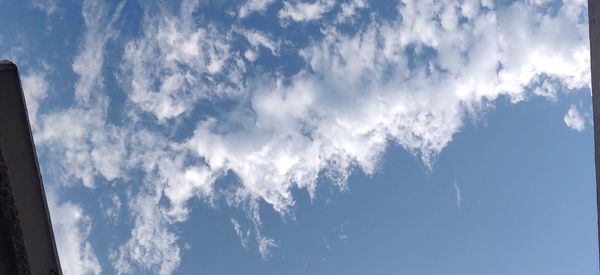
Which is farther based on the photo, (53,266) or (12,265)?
(53,266)

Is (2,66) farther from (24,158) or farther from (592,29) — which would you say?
(592,29)

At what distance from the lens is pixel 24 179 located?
862 centimetres

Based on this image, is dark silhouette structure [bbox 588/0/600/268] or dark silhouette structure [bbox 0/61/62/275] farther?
dark silhouette structure [bbox 588/0/600/268]

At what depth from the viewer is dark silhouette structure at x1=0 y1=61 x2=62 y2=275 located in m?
8.14

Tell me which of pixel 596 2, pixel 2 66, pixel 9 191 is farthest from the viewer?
pixel 596 2

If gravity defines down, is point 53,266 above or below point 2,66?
below

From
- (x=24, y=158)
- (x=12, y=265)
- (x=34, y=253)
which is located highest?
(x=24, y=158)

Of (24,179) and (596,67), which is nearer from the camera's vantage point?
(24,179)

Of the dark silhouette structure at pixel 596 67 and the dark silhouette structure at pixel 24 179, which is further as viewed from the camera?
the dark silhouette structure at pixel 596 67

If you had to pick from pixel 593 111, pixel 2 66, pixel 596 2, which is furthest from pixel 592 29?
pixel 2 66

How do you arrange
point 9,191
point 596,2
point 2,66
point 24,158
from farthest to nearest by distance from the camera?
point 596,2
point 24,158
point 2,66
point 9,191

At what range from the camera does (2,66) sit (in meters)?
7.98

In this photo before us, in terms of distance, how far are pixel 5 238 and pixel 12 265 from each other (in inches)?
18.0

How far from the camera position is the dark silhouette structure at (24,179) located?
814 cm
